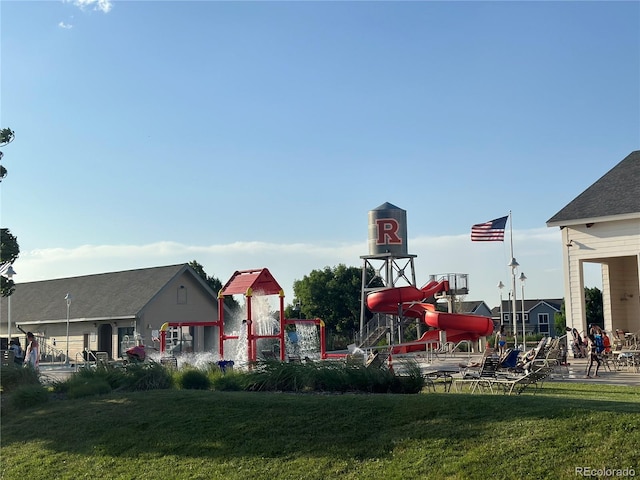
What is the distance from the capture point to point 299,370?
41.8 ft

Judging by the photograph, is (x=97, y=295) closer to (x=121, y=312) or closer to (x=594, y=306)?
(x=121, y=312)

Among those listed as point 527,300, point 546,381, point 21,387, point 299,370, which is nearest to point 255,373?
point 299,370

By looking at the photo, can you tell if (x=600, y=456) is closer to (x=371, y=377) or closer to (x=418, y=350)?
(x=371, y=377)

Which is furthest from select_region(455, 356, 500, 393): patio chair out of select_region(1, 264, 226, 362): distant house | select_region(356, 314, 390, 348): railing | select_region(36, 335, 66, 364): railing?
select_region(36, 335, 66, 364): railing

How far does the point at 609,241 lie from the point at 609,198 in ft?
5.76

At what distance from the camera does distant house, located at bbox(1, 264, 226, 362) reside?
39.1 meters

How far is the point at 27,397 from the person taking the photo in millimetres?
13414

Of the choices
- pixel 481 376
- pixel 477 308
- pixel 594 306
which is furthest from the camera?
pixel 477 308

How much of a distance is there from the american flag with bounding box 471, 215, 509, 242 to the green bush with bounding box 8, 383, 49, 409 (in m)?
21.4

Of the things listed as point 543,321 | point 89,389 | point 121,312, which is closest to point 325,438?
point 89,389

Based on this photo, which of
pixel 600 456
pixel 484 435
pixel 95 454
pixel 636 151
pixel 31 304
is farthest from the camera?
pixel 31 304

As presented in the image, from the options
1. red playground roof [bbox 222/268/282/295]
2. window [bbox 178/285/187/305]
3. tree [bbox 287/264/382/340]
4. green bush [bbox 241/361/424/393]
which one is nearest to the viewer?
green bush [bbox 241/361/424/393]

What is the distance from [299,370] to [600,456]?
621 centimetres

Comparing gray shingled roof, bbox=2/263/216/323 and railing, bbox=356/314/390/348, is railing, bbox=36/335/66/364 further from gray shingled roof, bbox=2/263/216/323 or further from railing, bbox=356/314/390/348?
railing, bbox=356/314/390/348
